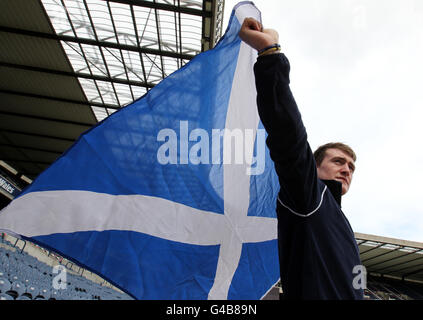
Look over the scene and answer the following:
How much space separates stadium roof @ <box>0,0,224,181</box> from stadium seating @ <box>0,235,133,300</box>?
21.0 feet

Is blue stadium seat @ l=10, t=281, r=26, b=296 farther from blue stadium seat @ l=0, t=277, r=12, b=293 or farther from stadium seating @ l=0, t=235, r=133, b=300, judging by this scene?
blue stadium seat @ l=0, t=277, r=12, b=293

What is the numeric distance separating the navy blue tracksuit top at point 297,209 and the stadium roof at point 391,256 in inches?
762

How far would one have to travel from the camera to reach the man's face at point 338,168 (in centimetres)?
163

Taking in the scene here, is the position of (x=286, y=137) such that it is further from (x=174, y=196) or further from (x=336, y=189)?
(x=174, y=196)

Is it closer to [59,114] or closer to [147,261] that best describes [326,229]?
[147,261]

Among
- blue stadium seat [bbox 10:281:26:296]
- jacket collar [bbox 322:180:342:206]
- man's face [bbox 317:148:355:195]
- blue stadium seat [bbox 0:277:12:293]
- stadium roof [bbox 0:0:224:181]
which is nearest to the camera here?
jacket collar [bbox 322:180:342:206]

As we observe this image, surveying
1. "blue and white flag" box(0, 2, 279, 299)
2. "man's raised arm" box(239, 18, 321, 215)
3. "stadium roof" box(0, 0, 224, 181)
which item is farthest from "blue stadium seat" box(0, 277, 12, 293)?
"man's raised arm" box(239, 18, 321, 215)

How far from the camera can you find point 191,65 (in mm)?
2104

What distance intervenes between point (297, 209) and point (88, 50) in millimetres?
12157

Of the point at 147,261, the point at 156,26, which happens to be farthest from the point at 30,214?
the point at 156,26

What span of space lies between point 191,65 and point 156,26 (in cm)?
916

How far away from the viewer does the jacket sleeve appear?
40.6 inches
